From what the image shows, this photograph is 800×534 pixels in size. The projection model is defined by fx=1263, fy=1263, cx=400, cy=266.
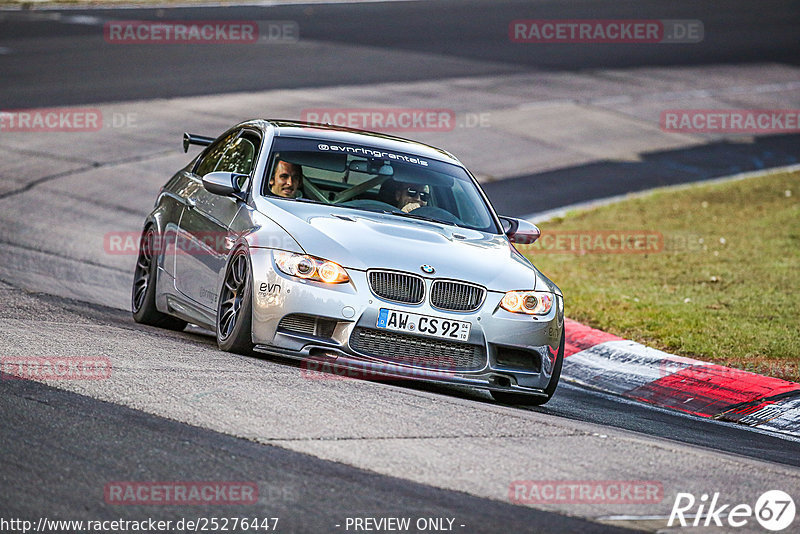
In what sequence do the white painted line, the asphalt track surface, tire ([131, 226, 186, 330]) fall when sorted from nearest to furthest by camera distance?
the asphalt track surface, tire ([131, 226, 186, 330]), the white painted line

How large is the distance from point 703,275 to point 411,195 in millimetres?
5422

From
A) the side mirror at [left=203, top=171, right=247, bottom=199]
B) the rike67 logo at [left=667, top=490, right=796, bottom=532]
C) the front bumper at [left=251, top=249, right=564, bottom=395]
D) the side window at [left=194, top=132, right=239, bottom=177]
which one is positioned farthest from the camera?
the side window at [left=194, top=132, right=239, bottom=177]

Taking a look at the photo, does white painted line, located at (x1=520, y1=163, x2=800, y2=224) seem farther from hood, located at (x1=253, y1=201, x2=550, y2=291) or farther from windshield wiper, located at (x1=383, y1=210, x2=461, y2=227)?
hood, located at (x1=253, y1=201, x2=550, y2=291)

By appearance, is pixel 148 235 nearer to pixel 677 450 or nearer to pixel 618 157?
pixel 677 450

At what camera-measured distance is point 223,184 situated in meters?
8.48

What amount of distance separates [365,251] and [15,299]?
311cm

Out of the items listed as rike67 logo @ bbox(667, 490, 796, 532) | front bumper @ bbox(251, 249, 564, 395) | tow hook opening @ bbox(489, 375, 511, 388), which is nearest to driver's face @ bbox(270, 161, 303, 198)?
front bumper @ bbox(251, 249, 564, 395)

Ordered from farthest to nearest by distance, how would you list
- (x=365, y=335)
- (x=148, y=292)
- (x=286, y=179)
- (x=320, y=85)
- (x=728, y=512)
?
(x=320, y=85) → (x=148, y=292) → (x=286, y=179) → (x=365, y=335) → (x=728, y=512)

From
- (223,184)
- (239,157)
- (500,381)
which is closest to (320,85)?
(239,157)

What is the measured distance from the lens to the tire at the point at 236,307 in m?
7.68

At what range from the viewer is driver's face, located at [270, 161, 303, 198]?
861 centimetres

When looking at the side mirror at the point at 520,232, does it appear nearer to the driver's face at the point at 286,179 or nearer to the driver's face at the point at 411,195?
the driver's face at the point at 411,195

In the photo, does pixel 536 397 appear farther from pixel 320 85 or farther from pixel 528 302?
pixel 320 85

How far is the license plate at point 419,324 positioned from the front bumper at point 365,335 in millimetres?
31
